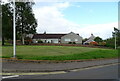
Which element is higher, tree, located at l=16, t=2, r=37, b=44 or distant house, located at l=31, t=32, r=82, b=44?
tree, located at l=16, t=2, r=37, b=44

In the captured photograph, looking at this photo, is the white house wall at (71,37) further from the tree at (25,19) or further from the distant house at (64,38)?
the tree at (25,19)

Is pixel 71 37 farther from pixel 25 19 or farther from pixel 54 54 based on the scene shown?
pixel 54 54

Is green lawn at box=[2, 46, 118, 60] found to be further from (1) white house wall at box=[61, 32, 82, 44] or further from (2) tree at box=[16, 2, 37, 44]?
(1) white house wall at box=[61, 32, 82, 44]

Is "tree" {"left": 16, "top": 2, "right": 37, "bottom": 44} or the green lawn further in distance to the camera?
"tree" {"left": 16, "top": 2, "right": 37, "bottom": 44}

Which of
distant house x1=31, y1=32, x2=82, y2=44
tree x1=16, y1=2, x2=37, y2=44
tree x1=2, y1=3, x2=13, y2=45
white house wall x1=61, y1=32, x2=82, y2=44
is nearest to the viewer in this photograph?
tree x1=2, y1=3, x2=13, y2=45

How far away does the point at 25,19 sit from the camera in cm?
4356

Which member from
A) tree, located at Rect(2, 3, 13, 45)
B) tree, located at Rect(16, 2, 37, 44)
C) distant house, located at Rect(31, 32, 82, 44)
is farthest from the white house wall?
tree, located at Rect(2, 3, 13, 45)

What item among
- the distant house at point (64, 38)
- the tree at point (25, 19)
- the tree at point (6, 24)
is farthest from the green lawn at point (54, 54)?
the distant house at point (64, 38)

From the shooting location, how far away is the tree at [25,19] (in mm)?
43531

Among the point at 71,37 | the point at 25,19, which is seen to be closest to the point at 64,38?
the point at 71,37

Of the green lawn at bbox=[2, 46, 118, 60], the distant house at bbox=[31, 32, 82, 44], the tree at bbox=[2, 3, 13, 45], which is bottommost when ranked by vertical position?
the green lawn at bbox=[2, 46, 118, 60]

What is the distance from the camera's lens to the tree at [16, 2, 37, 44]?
43.5m

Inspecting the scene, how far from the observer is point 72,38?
7250 cm

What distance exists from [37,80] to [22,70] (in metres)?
2.32
